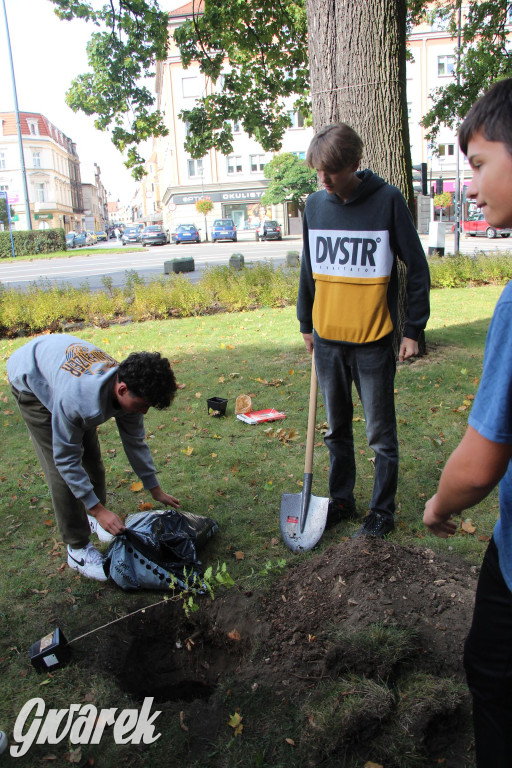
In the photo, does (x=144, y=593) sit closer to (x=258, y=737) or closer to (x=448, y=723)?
(x=258, y=737)

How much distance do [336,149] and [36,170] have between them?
86042 mm

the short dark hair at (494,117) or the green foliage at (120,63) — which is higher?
the green foliage at (120,63)

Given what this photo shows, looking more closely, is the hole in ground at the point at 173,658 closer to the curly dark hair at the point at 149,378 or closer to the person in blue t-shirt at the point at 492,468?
the curly dark hair at the point at 149,378

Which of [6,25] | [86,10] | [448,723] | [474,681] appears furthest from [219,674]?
[6,25]

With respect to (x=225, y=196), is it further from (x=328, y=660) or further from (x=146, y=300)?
(x=328, y=660)

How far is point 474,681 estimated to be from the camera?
4.46ft

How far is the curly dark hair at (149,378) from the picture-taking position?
2621 millimetres

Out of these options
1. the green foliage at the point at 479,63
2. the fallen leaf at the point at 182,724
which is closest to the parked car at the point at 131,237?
the green foliage at the point at 479,63

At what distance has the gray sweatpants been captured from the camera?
3.03 metres

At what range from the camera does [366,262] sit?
304 centimetres

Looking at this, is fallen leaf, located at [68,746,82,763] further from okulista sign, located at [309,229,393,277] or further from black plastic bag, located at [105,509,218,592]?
okulista sign, located at [309,229,393,277]

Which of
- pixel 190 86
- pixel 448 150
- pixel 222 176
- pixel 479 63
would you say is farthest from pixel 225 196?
pixel 479 63

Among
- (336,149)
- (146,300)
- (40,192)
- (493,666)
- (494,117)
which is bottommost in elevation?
(493,666)

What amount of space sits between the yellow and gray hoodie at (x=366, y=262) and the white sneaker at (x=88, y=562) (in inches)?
70.0
